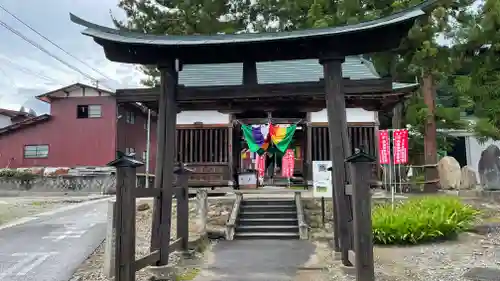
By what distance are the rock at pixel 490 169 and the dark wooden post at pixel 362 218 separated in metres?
10.7

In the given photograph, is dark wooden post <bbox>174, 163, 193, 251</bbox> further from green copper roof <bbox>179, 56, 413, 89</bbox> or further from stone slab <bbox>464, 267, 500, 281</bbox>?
stone slab <bbox>464, 267, 500, 281</bbox>

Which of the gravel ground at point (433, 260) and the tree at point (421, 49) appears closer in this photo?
the gravel ground at point (433, 260)

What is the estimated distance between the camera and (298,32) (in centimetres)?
701

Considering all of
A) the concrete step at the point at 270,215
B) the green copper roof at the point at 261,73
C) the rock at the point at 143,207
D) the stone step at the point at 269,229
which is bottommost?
the stone step at the point at 269,229

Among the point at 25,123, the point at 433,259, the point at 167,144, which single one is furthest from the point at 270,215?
the point at 25,123

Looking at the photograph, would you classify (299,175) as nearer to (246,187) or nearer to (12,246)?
(246,187)

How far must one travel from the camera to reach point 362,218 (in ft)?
18.8

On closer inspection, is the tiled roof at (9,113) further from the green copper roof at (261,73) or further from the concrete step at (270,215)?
the concrete step at (270,215)

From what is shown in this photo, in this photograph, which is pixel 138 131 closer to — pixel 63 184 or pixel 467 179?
pixel 63 184

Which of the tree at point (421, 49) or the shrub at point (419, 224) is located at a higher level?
the tree at point (421, 49)

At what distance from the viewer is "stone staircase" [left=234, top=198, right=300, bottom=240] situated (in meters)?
11.0

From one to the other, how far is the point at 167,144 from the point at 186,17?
52.2ft

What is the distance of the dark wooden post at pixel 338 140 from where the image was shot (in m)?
6.94

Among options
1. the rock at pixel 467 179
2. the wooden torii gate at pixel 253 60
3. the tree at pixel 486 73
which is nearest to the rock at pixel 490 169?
the tree at pixel 486 73
